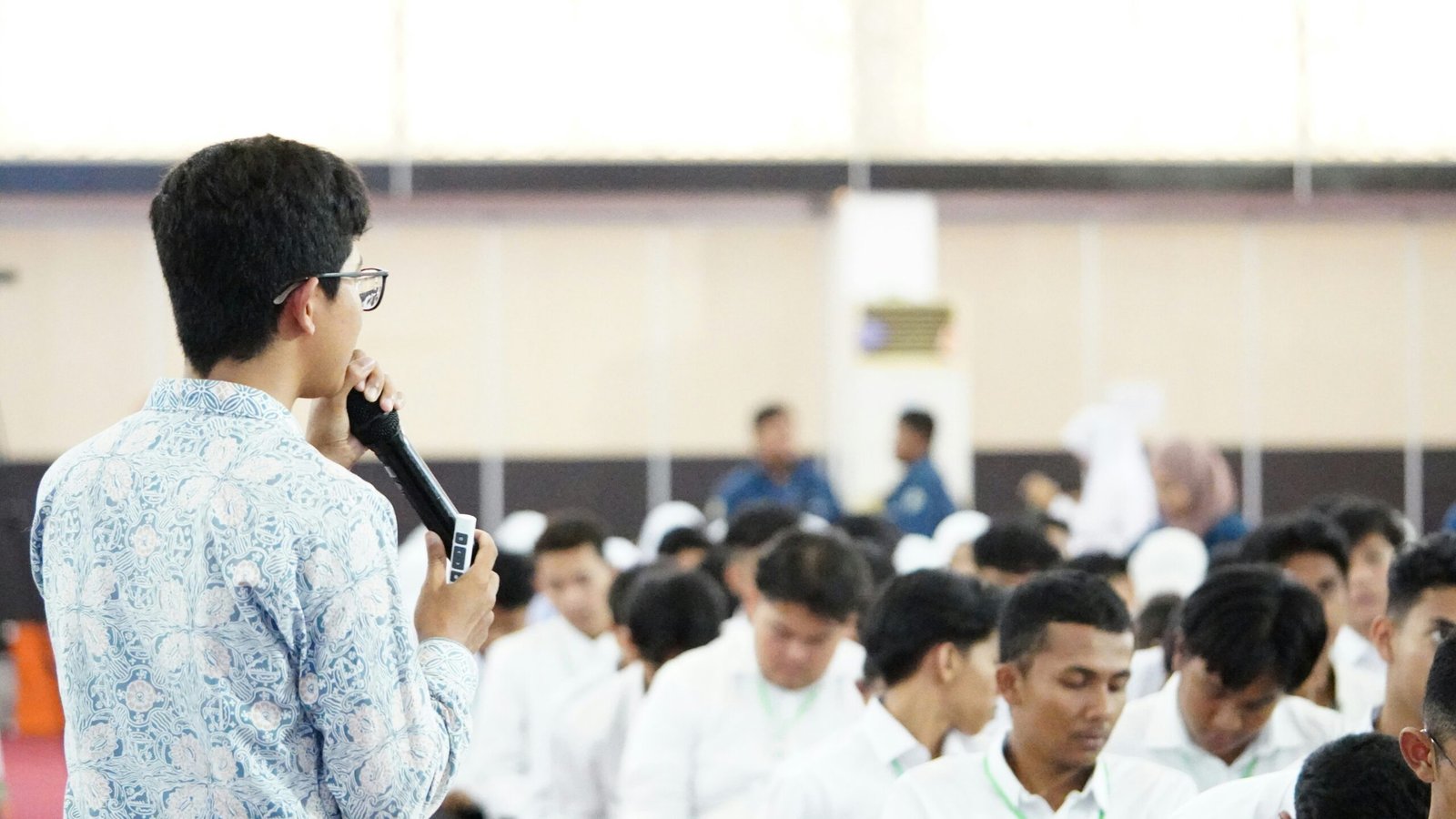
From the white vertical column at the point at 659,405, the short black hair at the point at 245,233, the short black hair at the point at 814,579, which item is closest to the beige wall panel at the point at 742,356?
the white vertical column at the point at 659,405

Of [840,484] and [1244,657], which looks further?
[840,484]

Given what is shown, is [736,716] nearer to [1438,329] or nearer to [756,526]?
[756,526]

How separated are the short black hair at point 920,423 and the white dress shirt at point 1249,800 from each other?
5642 millimetres

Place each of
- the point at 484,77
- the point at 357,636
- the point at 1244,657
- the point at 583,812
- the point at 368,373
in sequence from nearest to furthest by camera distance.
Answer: the point at 357,636 → the point at 368,373 → the point at 1244,657 → the point at 583,812 → the point at 484,77

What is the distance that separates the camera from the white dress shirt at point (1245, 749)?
2889mm

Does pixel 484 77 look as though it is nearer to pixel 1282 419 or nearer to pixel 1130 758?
pixel 1282 419

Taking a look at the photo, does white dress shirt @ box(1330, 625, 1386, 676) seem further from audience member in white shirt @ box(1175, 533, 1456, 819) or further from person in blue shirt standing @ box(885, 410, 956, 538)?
person in blue shirt standing @ box(885, 410, 956, 538)

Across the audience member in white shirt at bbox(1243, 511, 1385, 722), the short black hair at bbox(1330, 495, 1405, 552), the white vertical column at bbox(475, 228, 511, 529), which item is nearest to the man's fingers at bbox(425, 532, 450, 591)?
the audience member in white shirt at bbox(1243, 511, 1385, 722)

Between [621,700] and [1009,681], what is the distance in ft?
5.40

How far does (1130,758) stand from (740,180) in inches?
271

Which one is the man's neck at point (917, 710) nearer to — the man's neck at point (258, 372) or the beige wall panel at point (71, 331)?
the man's neck at point (258, 372)

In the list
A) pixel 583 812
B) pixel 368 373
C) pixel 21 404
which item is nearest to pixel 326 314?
pixel 368 373

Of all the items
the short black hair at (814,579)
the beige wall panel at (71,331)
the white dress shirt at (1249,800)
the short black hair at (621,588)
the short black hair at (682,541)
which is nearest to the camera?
the white dress shirt at (1249,800)

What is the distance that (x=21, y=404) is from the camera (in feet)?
31.4
